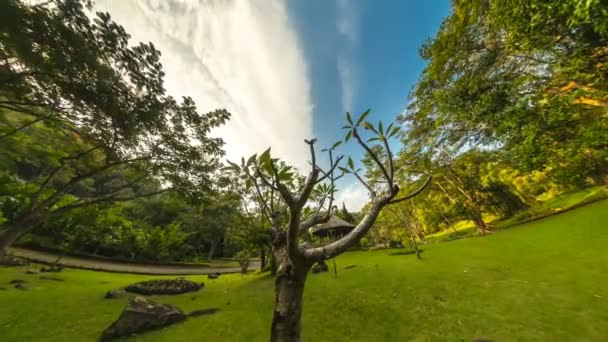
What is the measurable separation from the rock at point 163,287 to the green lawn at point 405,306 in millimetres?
807

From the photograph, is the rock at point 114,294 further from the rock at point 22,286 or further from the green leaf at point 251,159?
the green leaf at point 251,159

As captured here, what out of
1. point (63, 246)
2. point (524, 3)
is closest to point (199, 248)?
point (63, 246)

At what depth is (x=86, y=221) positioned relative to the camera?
8.98 meters

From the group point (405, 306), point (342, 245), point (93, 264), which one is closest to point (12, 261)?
point (93, 264)

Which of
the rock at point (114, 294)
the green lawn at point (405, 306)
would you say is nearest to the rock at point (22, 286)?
the green lawn at point (405, 306)

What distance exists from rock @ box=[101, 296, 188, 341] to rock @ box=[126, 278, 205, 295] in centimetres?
306

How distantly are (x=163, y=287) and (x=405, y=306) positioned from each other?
756 centimetres

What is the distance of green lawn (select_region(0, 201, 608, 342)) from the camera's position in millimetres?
3406

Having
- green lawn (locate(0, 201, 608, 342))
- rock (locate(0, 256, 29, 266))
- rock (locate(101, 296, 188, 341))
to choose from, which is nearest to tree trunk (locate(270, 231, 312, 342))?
green lawn (locate(0, 201, 608, 342))

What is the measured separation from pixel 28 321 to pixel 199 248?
752 inches

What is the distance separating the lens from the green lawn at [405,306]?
11.2ft

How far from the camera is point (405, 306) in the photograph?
446 cm

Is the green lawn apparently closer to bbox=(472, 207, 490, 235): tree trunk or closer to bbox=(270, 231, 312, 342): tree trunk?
bbox=(270, 231, 312, 342): tree trunk

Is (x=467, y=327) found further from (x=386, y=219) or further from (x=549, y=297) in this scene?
(x=386, y=219)
